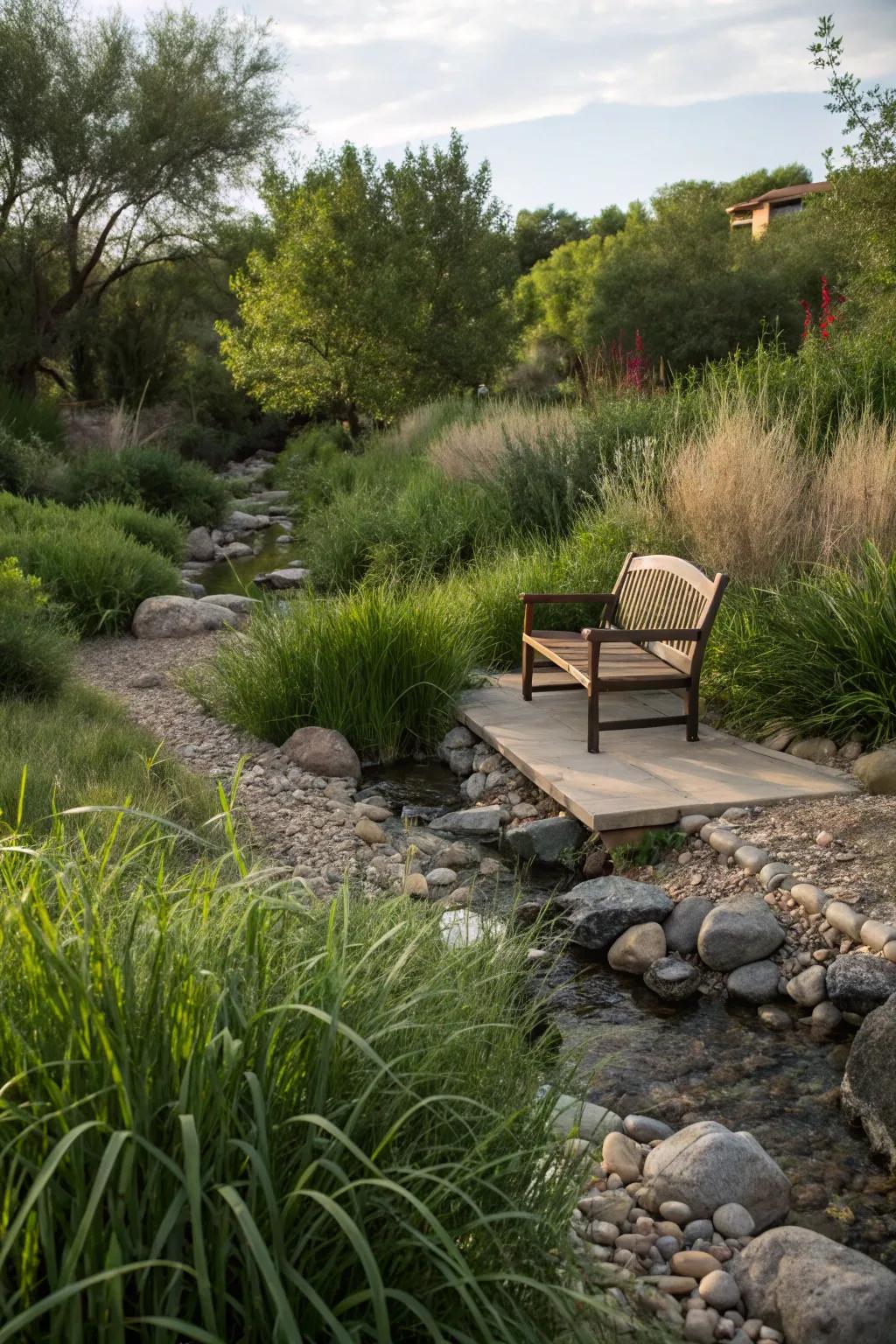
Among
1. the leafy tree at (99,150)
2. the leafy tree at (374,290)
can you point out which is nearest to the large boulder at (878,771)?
the leafy tree at (374,290)

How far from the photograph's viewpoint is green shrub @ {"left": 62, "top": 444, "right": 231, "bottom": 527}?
13.4m

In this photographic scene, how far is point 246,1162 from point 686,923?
114 inches

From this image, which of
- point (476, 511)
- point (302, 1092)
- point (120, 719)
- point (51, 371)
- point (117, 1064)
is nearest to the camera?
point (117, 1064)

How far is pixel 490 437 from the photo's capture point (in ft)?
38.6

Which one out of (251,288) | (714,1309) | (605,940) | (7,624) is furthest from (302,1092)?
(251,288)

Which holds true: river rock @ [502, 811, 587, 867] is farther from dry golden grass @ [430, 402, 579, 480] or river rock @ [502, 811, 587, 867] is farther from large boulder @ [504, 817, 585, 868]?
dry golden grass @ [430, 402, 579, 480]

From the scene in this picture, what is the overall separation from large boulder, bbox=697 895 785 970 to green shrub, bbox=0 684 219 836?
2050 mm

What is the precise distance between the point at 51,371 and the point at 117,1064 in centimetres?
2485

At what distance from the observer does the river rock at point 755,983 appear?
3.87 metres

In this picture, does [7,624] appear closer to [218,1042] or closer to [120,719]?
[120,719]

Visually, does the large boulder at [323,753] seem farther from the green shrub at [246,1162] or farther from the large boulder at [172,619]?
the green shrub at [246,1162]

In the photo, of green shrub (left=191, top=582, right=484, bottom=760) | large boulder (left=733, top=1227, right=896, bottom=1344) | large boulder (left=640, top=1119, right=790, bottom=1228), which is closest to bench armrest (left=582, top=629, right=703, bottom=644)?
green shrub (left=191, top=582, right=484, bottom=760)

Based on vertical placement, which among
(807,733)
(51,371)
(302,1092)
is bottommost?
(807,733)

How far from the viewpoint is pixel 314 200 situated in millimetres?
20156
